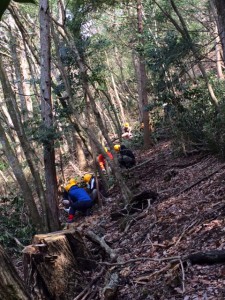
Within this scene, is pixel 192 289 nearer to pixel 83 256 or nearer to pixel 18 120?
pixel 83 256

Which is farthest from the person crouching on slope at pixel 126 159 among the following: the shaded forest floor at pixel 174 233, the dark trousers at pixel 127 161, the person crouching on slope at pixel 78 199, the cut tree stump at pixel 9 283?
the cut tree stump at pixel 9 283

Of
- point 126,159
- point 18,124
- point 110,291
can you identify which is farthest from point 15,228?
point 110,291

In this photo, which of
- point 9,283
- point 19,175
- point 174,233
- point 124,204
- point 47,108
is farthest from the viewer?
point 124,204

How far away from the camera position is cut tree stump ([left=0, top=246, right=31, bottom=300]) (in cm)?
139

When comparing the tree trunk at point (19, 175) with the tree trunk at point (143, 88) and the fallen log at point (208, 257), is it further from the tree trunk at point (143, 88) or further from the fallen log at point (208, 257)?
the tree trunk at point (143, 88)

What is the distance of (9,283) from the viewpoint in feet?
4.65

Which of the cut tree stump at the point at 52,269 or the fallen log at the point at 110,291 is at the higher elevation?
the cut tree stump at the point at 52,269

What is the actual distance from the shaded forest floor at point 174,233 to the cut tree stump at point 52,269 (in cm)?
41

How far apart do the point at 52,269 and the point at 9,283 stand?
419 cm

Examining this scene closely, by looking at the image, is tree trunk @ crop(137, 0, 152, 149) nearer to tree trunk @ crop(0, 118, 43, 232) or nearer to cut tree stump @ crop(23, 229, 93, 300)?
tree trunk @ crop(0, 118, 43, 232)

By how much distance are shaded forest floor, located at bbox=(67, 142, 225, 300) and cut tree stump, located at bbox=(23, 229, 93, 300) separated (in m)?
0.41

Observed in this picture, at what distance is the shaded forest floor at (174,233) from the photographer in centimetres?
456

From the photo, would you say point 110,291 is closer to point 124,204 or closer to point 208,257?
point 208,257

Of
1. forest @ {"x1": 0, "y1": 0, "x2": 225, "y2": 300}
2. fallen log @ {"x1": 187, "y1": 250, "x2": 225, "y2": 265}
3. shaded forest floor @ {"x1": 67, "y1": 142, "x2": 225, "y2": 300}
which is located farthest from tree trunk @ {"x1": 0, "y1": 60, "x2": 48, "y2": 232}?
fallen log @ {"x1": 187, "y1": 250, "x2": 225, "y2": 265}
